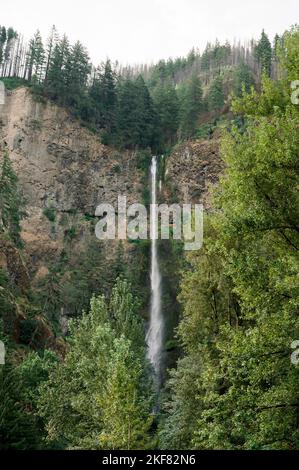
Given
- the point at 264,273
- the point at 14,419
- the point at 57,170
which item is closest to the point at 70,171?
the point at 57,170

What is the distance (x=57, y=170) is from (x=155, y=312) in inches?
1335

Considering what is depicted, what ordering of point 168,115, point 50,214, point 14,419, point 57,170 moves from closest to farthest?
point 14,419 → point 50,214 → point 57,170 → point 168,115

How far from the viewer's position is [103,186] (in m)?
77.6

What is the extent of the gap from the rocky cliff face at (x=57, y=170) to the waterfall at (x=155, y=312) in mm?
6954

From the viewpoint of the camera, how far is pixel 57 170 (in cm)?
7512

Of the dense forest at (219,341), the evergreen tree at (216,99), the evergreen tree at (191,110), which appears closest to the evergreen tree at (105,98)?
the evergreen tree at (191,110)

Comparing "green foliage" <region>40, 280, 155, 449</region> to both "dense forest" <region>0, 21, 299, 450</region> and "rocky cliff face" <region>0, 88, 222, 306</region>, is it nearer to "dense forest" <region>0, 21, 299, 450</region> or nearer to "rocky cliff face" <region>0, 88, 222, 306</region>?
"dense forest" <region>0, 21, 299, 450</region>

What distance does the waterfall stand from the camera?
47213 mm

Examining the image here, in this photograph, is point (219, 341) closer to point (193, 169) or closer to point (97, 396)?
point (97, 396)

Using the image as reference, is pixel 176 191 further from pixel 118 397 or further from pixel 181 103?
pixel 118 397

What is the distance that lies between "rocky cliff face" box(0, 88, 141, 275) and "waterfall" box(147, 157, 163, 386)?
22.8 ft

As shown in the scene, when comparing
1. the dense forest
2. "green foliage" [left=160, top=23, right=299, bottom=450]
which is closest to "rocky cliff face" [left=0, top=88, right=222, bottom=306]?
the dense forest
